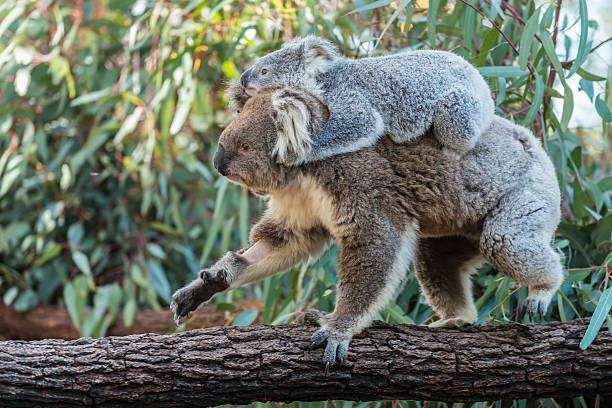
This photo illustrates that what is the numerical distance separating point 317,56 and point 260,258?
0.86 meters

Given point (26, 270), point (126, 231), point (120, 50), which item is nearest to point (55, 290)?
point (26, 270)

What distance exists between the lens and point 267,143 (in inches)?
99.6

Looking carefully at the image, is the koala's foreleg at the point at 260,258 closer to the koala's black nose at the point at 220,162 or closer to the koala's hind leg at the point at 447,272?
the koala's black nose at the point at 220,162

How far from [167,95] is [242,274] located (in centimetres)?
276

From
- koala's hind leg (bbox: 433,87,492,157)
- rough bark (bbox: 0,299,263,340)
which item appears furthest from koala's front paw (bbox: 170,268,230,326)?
rough bark (bbox: 0,299,263,340)

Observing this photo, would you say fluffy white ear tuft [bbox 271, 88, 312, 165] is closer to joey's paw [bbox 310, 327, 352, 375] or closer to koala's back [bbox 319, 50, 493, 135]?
koala's back [bbox 319, 50, 493, 135]

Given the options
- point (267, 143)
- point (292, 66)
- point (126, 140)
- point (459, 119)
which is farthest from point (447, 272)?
point (126, 140)

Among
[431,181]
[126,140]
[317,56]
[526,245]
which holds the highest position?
[317,56]

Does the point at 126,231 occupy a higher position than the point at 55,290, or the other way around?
the point at 126,231

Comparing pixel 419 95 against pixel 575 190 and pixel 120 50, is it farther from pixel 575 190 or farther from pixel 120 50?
pixel 120 50

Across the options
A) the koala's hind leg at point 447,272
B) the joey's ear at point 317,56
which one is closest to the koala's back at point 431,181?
the koala's hind leg at point 447,272

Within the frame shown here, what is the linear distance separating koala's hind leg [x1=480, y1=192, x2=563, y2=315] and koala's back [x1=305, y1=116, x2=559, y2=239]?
5cm

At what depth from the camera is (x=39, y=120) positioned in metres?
5.88

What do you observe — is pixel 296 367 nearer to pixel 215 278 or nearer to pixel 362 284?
pixel 362 284
